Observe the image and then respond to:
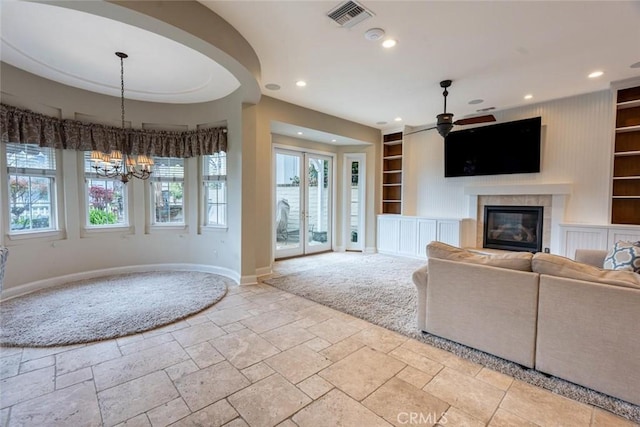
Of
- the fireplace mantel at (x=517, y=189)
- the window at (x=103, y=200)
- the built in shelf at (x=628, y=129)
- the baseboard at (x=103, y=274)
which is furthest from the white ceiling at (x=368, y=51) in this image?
the baseboard at (x=103, y=274)

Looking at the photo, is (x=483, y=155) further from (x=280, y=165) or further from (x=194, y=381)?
(x=194, y=381)

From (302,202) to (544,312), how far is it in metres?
4.86

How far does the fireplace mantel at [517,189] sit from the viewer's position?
4793 millimetres

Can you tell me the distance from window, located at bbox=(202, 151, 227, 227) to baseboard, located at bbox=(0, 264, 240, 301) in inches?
30.8

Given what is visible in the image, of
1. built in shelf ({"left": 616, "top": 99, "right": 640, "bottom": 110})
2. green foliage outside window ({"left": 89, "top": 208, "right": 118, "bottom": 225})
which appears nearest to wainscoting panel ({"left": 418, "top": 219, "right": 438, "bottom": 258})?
built in shelf ({"left": 616, "top": 99, "right": 640, "bottom": 110})

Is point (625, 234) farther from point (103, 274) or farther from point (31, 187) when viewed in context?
point (31, 187)

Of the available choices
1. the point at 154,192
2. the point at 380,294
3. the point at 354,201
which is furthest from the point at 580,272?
the point at 154,192

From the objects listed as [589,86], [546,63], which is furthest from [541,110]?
[546,63]

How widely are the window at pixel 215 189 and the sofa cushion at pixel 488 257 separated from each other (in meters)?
3.47

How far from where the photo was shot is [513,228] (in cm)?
541

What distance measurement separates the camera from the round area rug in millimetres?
2766

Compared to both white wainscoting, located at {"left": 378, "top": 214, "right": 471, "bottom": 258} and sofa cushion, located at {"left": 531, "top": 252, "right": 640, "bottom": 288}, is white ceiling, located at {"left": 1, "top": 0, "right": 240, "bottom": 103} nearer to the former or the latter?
sofa cushion, located at {"left": 531, "top": 252, "right": 640, "bottom": 288}

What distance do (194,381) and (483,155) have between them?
5.80 meters

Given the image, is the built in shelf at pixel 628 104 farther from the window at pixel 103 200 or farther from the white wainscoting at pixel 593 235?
the window at pixel 103 200
